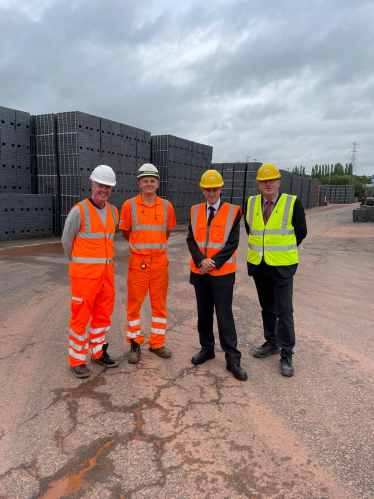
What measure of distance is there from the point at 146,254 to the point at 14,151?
10633 mm

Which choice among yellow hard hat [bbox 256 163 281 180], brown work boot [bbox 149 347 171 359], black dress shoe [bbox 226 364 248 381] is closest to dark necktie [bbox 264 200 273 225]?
yellow hard hat [bbox 256 163 281 180]

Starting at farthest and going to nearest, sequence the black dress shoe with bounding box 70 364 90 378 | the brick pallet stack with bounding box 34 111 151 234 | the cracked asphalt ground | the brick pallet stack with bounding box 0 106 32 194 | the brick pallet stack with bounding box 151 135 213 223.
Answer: the brick pallet stack with bounding box 151 135 213 223 < the brick pallet stack with bounding box 34 111 151 234 < the brick pallet stack with bounding box 0 106 32 194 < the black dress shoe with bounding box 70 364 90 378 < the cracked asphalt ground

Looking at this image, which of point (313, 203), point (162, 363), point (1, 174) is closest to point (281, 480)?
point (162, 363)

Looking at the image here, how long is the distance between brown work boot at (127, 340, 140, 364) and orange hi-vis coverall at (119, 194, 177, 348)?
0.05 m

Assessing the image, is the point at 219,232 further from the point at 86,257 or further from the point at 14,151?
the point at 14,151

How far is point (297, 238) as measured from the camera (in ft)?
11.7

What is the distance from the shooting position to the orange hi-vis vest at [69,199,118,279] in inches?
127

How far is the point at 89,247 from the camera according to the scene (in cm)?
326

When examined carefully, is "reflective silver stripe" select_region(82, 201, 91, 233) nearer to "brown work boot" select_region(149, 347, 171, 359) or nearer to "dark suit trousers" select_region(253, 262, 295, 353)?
"brown work boot" select_region(149, 347, 171, 359)

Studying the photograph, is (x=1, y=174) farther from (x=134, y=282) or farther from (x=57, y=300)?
(x=134, y=282)

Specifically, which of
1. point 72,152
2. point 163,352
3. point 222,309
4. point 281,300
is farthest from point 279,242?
point 72,152

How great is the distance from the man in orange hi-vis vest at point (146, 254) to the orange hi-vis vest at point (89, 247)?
→ 38cm

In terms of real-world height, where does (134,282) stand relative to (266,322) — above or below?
above

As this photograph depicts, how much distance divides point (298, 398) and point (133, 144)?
13.1 meters
